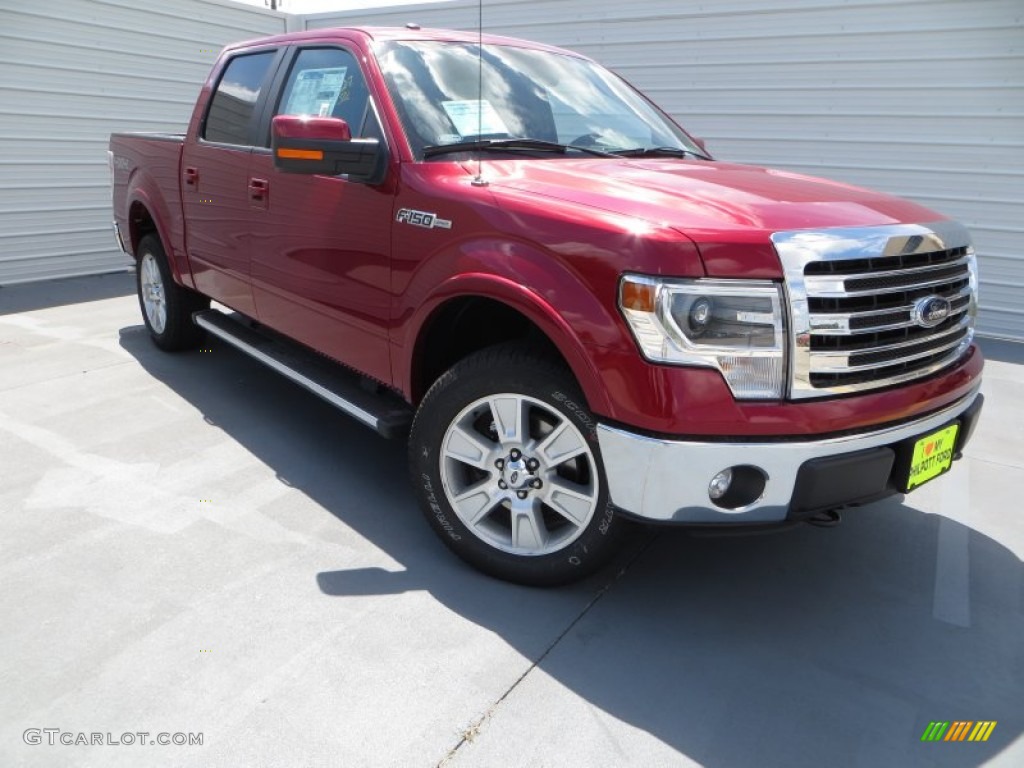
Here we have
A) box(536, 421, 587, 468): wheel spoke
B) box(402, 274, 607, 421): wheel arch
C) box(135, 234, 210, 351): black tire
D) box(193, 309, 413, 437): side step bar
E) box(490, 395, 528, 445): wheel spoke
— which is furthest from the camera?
box(135, 234, 210, 351): black tire

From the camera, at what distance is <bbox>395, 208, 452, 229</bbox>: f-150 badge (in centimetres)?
284

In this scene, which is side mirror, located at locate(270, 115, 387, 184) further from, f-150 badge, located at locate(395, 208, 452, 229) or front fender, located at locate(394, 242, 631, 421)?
front fender, located at locate(394, 242, 631, 421)

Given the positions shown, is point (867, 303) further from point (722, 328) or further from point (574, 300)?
point (574, 300)

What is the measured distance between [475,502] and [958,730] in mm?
1652

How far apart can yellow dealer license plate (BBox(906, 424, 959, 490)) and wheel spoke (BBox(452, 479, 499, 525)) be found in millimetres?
1389

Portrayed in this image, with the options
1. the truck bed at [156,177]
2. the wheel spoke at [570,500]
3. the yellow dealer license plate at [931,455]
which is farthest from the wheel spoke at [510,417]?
the truck bed at [156,177]

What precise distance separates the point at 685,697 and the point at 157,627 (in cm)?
171

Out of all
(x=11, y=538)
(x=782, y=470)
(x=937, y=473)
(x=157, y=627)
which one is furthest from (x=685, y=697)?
(x=11, y=538)

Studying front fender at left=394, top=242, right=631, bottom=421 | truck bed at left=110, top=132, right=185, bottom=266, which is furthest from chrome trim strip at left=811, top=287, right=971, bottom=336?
truck bed at left=110, top=132, right=185, bottom=266

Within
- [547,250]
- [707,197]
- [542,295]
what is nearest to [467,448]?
[542,295]

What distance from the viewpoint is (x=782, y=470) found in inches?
89.3

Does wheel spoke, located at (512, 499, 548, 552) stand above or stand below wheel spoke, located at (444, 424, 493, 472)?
below

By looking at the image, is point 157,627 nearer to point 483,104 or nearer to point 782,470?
point 782,470

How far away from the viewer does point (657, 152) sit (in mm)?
3514
